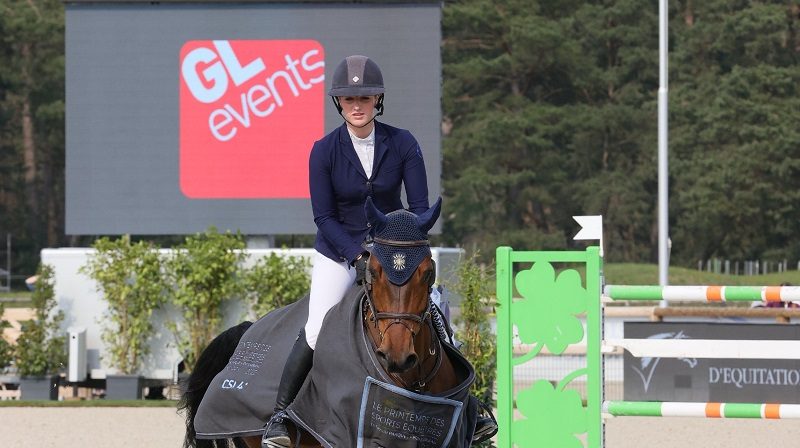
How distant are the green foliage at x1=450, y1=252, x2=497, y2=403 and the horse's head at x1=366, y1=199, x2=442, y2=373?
5760 millimetres

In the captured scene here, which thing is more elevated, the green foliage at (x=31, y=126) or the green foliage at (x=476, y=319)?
the green foliage at (x=31, y=126)

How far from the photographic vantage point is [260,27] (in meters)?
15.8

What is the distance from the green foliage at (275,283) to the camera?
589 inches

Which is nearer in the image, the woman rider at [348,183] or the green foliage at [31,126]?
the woman rider at [348,183]

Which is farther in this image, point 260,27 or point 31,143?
point 31,143

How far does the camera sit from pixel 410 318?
477 centimetres

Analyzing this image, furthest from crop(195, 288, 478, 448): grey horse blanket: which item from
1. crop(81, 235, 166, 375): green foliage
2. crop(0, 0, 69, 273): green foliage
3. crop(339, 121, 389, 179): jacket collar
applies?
crop(0, 0, 69, 273): green foliage

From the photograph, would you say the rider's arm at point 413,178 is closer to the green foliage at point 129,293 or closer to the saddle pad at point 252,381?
the saddle pad at point 252,381

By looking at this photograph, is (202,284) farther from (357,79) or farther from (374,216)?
(374,216)

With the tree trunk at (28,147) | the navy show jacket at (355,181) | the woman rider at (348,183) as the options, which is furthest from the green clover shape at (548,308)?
the tree trunk at (28,147)

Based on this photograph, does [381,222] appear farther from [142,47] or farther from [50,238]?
[50,238]

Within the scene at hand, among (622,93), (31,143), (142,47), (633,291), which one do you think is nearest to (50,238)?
(31,143)

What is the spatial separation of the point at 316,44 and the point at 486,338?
572 cm

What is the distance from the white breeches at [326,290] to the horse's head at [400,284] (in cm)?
66
